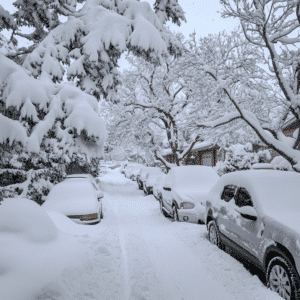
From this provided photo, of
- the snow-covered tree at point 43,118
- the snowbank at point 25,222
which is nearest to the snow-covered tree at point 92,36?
the snow-covered tree at point 43,118

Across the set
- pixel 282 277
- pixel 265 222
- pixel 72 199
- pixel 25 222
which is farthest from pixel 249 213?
pixel 72 199

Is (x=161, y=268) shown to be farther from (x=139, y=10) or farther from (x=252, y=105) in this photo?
(x=252, y=105)

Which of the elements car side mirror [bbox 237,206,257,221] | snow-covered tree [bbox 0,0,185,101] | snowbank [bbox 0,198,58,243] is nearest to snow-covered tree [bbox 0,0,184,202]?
snow-covered tree [bbox 0,0,185,101]

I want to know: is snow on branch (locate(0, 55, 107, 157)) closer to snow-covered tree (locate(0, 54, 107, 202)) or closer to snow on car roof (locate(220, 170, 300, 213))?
snow-covered tree (locate(0, 54, 107, 202))

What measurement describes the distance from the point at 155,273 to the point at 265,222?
6.78ft

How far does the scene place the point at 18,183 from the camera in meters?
9.59

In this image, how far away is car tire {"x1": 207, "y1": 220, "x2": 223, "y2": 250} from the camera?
18.5 ft

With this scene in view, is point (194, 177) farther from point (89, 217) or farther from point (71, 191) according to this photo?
point (71, 191)

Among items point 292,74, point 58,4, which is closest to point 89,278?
point 58,4

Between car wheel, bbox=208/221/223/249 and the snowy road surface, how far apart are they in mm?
160

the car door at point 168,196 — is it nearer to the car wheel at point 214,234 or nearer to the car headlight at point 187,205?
the car headlight at point 187,205

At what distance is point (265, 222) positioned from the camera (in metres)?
3.83

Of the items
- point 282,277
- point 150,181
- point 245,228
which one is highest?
point 245,228

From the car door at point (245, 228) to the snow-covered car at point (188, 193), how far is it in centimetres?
289
